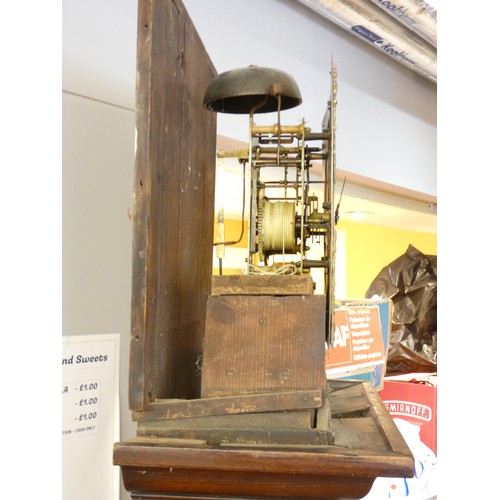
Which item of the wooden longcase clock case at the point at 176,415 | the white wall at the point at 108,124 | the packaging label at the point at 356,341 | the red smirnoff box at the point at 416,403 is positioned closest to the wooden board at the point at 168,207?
the wooden longcase clock case at the point at 176,415

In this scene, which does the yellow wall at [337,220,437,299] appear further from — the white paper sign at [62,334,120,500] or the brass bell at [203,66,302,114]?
the brass bell at [203,66,302,114]

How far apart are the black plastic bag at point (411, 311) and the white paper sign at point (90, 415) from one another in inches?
82.8

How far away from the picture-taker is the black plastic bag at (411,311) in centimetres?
321

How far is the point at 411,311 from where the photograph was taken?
3273 millimetres

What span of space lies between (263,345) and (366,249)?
4274 millimetres

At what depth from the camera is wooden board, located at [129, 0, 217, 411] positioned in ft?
3.02

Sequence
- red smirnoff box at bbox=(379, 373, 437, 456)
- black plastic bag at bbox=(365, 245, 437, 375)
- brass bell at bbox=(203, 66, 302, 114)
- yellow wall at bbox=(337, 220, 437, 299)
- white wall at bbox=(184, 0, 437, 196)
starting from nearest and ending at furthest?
brass bell at bbox=(203, 66, 302, 114)
white wall at bbox=(184, 0, 437, 196)
red smirnoff box at bbox=(379, 373, 437, 456)
black plastic bag at bbox=(365, 245, 437, 375)
yellow wall at bbox=(337, 220, 437, 299)

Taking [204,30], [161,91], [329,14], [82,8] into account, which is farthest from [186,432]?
[329,14]

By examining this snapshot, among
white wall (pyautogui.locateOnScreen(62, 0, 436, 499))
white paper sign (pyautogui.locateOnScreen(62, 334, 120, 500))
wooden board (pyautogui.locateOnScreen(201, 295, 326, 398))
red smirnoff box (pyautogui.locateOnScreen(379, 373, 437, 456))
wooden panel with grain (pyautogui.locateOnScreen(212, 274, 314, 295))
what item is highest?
white wall (pyautogui.locateOnScreen(62, 0, 436, 499))

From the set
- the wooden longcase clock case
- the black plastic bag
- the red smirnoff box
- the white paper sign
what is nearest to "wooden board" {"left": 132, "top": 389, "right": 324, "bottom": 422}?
the wooden longcase clock case

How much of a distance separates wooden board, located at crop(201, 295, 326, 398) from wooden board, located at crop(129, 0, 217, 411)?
0.10m

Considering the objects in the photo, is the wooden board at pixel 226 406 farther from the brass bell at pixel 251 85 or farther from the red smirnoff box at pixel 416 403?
the red smirnoff box at pixel 416 403

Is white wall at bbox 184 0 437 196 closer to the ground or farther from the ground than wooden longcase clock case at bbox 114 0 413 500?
farther from the ground

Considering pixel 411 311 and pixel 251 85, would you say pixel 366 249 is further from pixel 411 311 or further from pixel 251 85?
pixel 251 85
